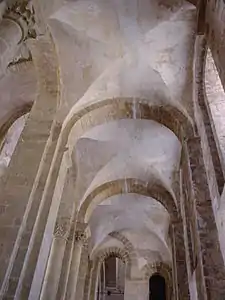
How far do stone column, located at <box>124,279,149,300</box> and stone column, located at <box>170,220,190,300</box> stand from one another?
449 cm

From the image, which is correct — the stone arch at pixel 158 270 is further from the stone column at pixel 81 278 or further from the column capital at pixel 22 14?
the column capital at pixel 22 14

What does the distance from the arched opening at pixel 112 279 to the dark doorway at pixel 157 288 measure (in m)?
2.88

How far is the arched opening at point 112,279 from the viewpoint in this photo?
53.6 feet

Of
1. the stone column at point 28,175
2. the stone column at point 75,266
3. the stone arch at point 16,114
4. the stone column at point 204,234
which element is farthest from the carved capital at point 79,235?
the stone column at point 204,234

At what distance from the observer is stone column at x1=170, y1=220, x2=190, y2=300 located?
7.79 m

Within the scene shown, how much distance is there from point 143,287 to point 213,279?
8.47 metres

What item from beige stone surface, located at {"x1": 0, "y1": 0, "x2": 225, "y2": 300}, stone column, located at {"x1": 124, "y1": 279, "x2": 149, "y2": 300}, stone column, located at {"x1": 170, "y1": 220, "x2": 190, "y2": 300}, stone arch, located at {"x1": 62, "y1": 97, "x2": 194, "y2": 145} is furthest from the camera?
stone column, located at {"x1": 124, "y1": 279, "x2": 149, "y2": 300}

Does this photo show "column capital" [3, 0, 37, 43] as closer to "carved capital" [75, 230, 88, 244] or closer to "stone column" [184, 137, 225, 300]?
"stone column" [184, 137, 225, 300]

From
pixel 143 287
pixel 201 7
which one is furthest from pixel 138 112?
pixel 143 287

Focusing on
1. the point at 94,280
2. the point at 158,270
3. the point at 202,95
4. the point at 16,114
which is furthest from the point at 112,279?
the point at 202,95

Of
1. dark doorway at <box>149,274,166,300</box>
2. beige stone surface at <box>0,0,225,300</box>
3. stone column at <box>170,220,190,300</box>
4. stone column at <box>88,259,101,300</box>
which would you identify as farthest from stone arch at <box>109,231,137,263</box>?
stone column at <box>170,220,190,300</box>

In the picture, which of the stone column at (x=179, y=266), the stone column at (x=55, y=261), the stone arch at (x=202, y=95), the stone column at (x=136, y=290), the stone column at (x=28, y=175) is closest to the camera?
the stone column at (x=28, y=175)

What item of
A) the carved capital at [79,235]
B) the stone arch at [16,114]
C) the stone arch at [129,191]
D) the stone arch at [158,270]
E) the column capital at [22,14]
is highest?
the stone arch at [16,114]

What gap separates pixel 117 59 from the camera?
6648mm
